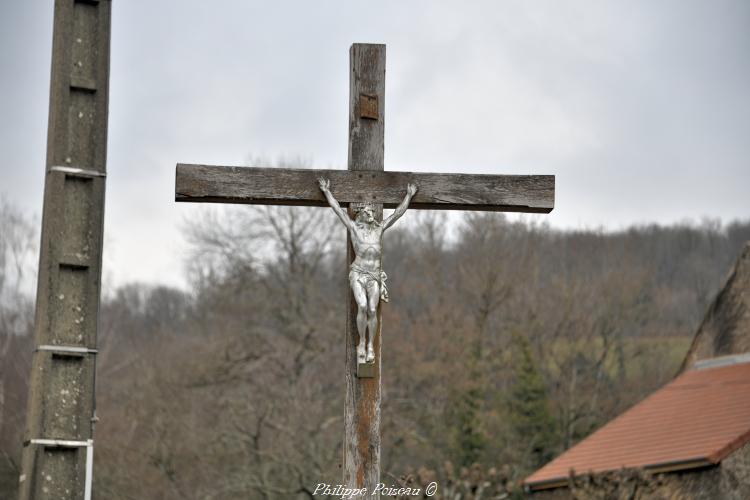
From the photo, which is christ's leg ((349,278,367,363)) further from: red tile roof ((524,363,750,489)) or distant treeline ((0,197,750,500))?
distant treeline ((0,197,750,500))

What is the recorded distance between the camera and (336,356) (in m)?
33.0

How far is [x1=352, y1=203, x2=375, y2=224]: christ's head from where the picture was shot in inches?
294

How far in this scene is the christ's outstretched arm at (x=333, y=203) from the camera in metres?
7.43

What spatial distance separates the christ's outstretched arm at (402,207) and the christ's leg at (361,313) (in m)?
0.45

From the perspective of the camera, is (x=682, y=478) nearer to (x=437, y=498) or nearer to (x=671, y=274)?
(x=437, y=498)

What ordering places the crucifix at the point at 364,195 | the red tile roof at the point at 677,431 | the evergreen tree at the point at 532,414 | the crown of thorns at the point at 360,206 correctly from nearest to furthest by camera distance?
the crucifix at the point at 364,195 < the crown of thorns at the point at 360,206 < the red tile roof at the point at 677,431 < the evergreen tree at the point at 532,414

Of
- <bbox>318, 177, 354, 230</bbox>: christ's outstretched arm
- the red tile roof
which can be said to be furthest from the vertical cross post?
the red tile roof

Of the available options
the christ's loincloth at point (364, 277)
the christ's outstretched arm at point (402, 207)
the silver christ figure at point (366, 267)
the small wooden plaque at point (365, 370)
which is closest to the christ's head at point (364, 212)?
the silver christ figure at point (366, 267)

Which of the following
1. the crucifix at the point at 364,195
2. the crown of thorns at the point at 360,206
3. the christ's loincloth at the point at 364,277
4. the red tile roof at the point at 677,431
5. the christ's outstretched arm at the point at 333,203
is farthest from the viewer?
the red tile roof at the point at 677,431

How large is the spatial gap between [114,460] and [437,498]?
1621 centimetres

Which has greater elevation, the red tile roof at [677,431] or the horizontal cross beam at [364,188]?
the horizontal cross beam at [364,188]

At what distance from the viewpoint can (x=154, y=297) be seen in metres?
45.0

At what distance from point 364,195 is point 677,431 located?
15462 millimetres

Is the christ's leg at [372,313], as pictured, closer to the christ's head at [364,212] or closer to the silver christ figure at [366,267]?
the silver christ figure at [366,267]
